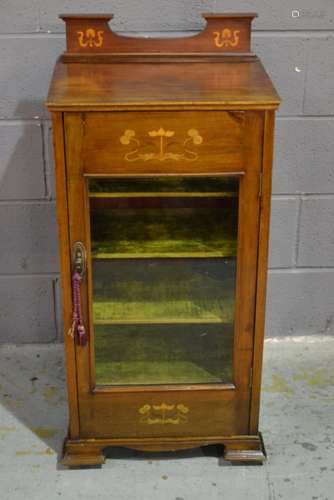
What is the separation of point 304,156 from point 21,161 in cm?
96

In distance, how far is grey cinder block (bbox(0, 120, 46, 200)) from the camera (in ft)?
7.78

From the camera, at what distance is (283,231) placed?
254cm

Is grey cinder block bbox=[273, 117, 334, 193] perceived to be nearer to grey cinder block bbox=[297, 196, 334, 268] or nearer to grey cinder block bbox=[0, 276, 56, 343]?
grey cinder block bbox=[297, 196, 334, 268]

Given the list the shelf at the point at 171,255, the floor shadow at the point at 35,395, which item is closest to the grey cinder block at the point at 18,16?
the shelf at the point at 171,255

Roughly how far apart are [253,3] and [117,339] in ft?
3.71

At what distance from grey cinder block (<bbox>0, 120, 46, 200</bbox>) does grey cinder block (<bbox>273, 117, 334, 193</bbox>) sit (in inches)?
31.4

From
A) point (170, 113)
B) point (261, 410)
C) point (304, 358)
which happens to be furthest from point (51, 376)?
point (170, 113)

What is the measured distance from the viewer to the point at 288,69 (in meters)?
2.33

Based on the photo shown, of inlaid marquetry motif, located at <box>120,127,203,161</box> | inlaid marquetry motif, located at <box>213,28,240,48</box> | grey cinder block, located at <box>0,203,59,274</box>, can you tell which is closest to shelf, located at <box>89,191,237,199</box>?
inlaid marquetry motif, located at <box>120,127,203,161</box>

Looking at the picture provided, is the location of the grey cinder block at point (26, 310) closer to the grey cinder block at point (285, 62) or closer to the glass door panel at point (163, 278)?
the glass door panel at point (163, 278)

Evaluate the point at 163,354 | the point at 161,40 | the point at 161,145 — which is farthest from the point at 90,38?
the point at 163,354

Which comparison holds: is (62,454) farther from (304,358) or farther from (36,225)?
(304,358)

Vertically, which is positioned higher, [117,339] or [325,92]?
[325,92]

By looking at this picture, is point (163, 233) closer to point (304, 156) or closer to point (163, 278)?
point (163, 278)
